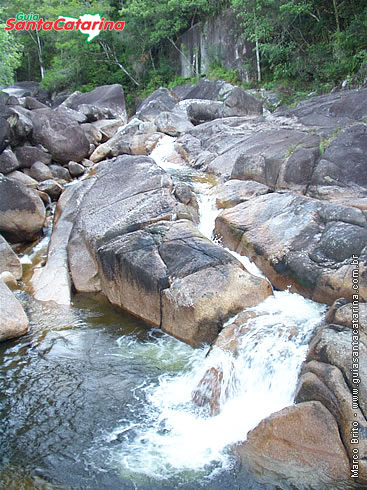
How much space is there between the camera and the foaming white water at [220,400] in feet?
15.5

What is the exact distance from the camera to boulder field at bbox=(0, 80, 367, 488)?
4.61 m

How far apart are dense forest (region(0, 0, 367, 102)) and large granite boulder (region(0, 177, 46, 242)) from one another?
905 cm

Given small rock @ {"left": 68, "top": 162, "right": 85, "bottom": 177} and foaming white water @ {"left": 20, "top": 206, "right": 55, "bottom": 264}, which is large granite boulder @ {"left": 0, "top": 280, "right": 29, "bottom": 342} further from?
small rock @ {"left": 68, "top": 162, "right": 85, "bottom": 177}

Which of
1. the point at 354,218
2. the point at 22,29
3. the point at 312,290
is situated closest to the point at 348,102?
the point at 354,218

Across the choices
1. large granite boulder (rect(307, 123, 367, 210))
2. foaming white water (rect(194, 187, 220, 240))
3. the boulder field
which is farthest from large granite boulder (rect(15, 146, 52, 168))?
large granite boulder (rect(307, 123, 367, 210))

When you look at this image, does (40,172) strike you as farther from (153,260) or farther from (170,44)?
(170,44)

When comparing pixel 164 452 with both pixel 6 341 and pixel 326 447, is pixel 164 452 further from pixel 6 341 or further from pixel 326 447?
pixel 6 341

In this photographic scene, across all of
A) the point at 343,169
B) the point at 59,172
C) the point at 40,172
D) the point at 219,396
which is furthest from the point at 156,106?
the point at 219,396

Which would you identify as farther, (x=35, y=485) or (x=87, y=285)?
(x=87, y=285)

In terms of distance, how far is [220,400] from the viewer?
17.9ft

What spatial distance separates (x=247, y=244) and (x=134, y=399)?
11.8 feet

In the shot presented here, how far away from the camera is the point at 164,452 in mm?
4777

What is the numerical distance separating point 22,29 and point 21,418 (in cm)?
3313

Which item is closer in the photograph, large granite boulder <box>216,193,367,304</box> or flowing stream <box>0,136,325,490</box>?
flowing stream <box>0,136,325,490</box>
